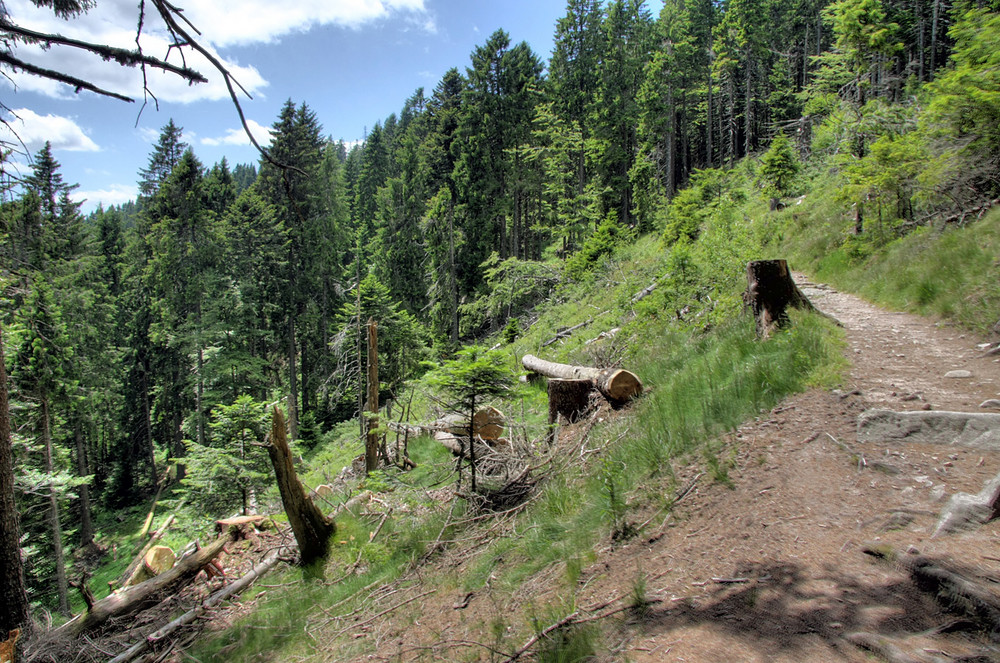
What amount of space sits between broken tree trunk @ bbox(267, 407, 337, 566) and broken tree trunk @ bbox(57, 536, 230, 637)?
4.78 feet

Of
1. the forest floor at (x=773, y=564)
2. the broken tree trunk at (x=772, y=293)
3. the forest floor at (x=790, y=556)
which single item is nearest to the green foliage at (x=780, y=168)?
the broken tree trunk at (x=772, y=293)

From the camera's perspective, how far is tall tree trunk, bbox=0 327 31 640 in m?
4.68

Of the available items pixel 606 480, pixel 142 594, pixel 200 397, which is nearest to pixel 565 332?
pixel 606 480

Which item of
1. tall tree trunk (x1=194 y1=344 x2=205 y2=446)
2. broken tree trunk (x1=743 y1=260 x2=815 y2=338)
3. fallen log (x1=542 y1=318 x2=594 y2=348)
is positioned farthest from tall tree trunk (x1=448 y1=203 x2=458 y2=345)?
broken tree trunk (x1=743 y1=260 x2=815 y2=338)

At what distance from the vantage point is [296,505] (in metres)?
6.45

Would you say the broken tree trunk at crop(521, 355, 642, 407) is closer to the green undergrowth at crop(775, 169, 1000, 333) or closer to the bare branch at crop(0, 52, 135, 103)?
the green undergrowth at crop(775, 169, 1000, 333)

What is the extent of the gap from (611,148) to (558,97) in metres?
5.06

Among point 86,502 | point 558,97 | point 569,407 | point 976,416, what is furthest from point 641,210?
point 86,502

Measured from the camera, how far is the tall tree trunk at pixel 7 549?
184 inches

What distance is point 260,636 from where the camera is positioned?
5.04 metres

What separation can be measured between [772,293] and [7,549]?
9036 millimetres

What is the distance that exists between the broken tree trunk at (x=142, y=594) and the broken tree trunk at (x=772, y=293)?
27.1 feet

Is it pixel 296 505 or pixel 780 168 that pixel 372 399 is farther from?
pixel 780 168

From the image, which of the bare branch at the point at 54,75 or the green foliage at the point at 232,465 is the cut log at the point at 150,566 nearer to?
the green foliage at the point at 232,465
